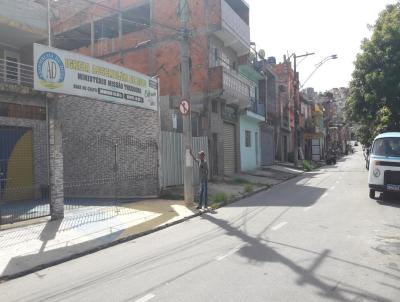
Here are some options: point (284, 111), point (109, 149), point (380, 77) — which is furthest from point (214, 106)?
point (284, 111)

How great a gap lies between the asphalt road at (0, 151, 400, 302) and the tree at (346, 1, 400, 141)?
15.2 m

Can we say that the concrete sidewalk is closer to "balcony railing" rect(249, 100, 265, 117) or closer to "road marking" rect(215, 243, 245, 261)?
"road marking" rect(215, 243, 245, 261)

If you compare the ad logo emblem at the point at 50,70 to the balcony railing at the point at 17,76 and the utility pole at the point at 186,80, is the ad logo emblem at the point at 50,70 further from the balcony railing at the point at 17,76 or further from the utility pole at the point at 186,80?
the balcony railing at the point at 17,76

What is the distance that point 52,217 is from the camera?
11531 mm

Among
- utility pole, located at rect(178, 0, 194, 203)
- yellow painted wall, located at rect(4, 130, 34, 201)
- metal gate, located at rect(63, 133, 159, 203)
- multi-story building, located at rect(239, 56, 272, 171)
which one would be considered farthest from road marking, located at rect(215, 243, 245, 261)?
multi-story building, located at rect(239, 56, 272, 171)

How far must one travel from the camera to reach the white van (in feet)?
43.2

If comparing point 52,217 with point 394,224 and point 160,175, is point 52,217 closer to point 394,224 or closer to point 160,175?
point 160,175

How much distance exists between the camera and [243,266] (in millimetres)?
6605

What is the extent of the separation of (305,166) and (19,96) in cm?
2600

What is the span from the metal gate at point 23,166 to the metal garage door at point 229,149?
1085cm

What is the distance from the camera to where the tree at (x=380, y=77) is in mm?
23781

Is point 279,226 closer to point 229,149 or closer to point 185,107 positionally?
point 185,107

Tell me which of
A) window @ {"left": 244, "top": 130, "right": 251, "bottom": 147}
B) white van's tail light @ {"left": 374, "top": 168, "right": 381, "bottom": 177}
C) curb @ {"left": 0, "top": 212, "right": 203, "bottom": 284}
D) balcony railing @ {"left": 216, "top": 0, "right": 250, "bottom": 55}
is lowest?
curb @ {"left": 0, "top": 212, "right": 203, "bottom": 284}

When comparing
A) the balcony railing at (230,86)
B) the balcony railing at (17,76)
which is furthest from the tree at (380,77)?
the balcony railing at (17,76)
